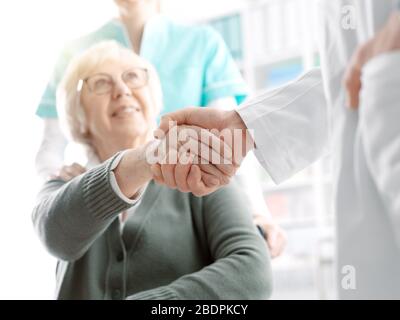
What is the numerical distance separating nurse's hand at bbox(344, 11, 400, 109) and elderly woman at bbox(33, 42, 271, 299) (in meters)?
0.42

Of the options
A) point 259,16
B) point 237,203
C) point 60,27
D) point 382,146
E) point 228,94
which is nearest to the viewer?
point 382,146

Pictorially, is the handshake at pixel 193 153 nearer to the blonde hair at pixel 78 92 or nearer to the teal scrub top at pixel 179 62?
the blonde hair at pixel 78 92

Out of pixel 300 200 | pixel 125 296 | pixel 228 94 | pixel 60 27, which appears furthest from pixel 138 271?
pixel 300 200

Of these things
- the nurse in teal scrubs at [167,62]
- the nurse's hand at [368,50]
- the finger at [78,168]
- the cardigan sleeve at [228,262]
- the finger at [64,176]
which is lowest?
the cardigan sleeve at [228,262]

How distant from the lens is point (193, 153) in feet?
3.14

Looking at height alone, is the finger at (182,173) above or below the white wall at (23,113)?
below

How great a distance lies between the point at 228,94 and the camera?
4.29 feet

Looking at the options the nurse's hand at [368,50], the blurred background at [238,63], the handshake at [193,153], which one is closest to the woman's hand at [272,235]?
the handshake at [193,153]

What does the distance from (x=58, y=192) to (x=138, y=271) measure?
176mm

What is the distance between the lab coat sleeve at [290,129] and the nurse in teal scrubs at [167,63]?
481 mm

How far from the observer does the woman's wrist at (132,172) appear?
94cm

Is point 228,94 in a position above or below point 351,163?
above
